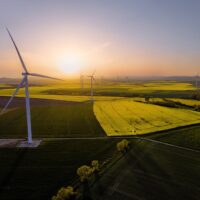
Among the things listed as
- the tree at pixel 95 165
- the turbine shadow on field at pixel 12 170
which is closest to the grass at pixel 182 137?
the tree at pixel 95 165

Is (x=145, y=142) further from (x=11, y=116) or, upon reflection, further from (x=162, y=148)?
(x=11, y=116)

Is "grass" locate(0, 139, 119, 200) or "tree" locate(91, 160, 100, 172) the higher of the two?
"tree" locate(91, 160, 100, 172)

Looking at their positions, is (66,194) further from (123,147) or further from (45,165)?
(123,147)

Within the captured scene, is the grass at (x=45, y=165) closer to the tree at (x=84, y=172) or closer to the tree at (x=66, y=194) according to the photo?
the tree at (x=84, y=172)

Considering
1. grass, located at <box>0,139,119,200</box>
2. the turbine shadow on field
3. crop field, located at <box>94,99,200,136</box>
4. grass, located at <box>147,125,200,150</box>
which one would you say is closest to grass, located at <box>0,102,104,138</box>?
crop field, located at <box>94,99,200,136</box>

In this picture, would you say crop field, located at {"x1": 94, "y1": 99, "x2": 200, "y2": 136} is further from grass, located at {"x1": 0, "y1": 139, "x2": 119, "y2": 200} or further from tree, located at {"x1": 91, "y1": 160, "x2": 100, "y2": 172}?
tree, located at {"x1": 91, "y1": 160, "x2": 100, "y2": 172}


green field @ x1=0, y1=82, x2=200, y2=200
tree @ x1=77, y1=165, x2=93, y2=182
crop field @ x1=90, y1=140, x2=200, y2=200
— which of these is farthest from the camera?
tree @ x1=77, y1=165, x2=93, y2=182
